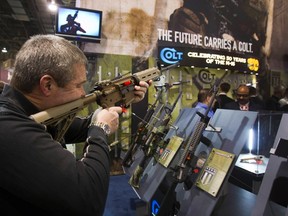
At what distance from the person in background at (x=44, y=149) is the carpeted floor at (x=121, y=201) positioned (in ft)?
6.56

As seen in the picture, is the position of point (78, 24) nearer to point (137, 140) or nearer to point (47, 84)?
point (137, 140)

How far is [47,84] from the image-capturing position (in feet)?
3.11

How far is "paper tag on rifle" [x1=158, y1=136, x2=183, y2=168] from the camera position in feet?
7.77

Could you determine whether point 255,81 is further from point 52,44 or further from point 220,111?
point 52,44

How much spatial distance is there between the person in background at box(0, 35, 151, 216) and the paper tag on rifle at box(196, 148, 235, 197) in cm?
89

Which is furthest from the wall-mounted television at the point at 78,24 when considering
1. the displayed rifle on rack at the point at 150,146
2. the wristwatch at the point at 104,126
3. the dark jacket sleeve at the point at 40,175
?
the dark jacket sleeve at the point at 40,175

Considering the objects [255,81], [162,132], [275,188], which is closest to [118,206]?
[162,132]

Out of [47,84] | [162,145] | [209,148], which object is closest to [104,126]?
[47,84]

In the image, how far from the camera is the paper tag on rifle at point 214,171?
1.63 metres

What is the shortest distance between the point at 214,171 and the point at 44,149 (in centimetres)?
118

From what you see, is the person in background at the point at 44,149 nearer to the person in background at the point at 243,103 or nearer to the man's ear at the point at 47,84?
the man's ear at the point at 47,84

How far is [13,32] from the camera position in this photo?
5.88 metres

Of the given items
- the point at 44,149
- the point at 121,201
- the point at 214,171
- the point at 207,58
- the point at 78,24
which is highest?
the point at 78,24

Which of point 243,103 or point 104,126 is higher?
point 243,103
